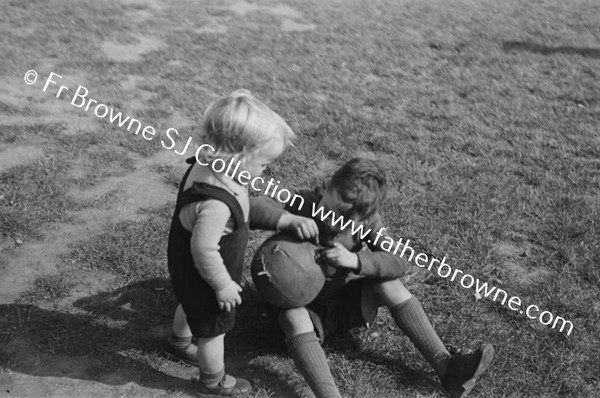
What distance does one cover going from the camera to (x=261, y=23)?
8.55m

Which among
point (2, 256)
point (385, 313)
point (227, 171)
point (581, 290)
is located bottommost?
point (2, 256)

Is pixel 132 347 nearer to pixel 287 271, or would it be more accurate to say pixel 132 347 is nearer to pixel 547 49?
pixel 287 271

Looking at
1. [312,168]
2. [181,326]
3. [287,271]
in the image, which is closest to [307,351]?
[287,271]

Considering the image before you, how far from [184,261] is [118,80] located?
4.23 meters

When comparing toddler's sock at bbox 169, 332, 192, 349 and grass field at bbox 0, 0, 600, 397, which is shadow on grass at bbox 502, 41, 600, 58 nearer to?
grass field at bbox 0, 0, 600, 397

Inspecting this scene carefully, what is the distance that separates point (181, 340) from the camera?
3137 millimetres

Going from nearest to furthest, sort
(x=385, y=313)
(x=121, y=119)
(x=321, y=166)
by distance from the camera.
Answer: (x=385, y=313) → (x=321, y=166) → (x=121, y=119)

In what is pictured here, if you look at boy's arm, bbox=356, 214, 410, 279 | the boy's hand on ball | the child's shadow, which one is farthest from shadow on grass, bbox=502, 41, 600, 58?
the child's shadow

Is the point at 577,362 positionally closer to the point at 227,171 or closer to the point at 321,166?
the point at 227,171

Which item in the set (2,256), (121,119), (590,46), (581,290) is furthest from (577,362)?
(590,46)

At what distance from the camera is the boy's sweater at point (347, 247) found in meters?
2.92

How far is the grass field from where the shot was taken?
323cm

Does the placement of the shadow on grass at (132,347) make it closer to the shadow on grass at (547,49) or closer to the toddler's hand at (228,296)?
the toddler's hand at (228,296)

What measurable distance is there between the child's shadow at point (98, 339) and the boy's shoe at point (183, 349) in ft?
0.19
